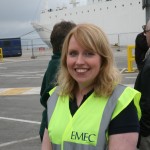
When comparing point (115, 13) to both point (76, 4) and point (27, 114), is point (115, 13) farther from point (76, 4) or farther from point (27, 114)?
point (27, 114)

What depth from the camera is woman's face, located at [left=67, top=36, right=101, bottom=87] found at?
2207mm

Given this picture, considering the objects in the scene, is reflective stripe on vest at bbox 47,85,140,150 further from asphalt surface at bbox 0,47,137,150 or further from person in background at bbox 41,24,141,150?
asphalt surface at bbox 0,47,137,150

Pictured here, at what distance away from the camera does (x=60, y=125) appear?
220cm

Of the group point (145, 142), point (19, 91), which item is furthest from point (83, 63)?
point (19, 91)

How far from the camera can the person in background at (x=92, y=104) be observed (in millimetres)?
2078

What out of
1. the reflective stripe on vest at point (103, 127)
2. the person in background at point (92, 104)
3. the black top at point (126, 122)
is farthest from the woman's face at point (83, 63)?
the black top at point (126, 122)

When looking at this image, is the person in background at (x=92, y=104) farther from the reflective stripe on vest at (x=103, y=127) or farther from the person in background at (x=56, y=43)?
the person in background at (x=56, y=43)


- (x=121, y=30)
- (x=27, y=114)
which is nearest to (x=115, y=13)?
(x=121, y=30)

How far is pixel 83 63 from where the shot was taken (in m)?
2.22

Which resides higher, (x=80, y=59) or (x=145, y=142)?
(x=80, y=59)

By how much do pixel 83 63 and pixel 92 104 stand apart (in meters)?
0.22

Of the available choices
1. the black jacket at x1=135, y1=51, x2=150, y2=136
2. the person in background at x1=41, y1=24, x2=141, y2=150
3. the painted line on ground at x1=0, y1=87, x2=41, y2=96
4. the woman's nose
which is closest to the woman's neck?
the person in background at x1=41, y1=24, x2=141, y2=150

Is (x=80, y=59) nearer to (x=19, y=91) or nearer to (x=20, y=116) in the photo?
(x=20, y=116)

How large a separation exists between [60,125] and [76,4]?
53677 mm
